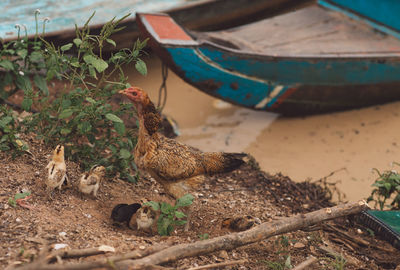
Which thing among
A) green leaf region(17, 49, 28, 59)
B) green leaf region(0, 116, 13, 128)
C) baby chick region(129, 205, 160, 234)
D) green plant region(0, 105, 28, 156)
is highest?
green leaf region(17, 49, 28, 59)

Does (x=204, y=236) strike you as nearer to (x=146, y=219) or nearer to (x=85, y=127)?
(x=146, y=219)

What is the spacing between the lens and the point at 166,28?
657 centimetres

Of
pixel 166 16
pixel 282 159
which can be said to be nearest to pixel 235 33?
pixel 166 16

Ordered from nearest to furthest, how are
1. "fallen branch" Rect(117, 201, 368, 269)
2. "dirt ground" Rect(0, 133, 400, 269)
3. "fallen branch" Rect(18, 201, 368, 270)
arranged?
1. "fallen branch" Rect(18, 201, 368, 270)
2. "fallen branch" Rect(117, 201, 368, 269)
3. "dirt ground" Rect(0, 133, 400, 269)

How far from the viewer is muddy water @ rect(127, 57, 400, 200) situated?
21.0ft

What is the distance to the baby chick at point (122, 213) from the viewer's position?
158 inches

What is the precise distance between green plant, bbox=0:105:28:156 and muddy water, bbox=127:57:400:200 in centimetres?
290

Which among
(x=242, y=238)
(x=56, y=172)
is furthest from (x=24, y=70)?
(x=242, y=238)

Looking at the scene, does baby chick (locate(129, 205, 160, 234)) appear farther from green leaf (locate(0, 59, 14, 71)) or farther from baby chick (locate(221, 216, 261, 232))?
green leaf (locate(0, 59, 14, 71))

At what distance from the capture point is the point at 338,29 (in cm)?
799

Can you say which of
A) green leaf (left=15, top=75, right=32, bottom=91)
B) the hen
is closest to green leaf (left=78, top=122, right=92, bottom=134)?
the hen

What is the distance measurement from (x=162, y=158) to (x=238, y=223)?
0.80m

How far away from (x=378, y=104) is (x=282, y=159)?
2114 mm

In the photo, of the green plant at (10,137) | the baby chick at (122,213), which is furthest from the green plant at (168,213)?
the green plant at (10,137)
